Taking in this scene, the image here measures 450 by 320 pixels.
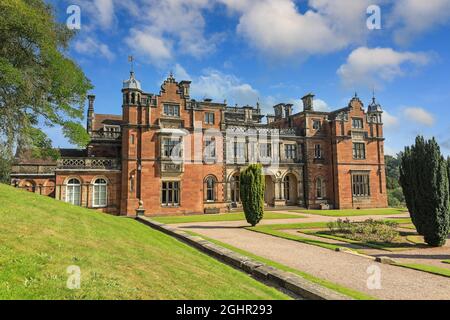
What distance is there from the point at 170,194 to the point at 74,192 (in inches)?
357

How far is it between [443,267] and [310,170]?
29.0 metres

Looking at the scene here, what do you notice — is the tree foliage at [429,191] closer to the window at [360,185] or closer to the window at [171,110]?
the window at [171,110]

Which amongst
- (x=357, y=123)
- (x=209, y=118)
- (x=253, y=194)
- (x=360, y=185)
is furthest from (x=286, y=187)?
(x=253, y=194)

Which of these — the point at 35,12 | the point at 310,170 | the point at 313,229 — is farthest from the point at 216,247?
the point at 310,170

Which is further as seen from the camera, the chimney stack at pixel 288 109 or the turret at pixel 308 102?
the chimney stack at pixel 288 109

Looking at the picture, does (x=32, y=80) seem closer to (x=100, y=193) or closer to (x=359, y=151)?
(x=100, y=193)

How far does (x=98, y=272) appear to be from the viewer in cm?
688

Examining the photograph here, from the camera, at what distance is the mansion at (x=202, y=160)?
30.8 metres

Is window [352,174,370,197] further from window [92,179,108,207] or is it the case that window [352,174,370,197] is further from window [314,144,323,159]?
window [92,179,108,207]

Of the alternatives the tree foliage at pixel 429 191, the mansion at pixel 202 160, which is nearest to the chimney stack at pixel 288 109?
the mansion at pixel 202 160

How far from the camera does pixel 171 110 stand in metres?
33.2

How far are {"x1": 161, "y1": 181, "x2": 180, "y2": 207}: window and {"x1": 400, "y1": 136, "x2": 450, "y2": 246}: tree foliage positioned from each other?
22332mm

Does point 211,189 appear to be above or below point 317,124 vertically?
below

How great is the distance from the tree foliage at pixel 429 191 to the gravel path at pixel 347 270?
12.1ft
